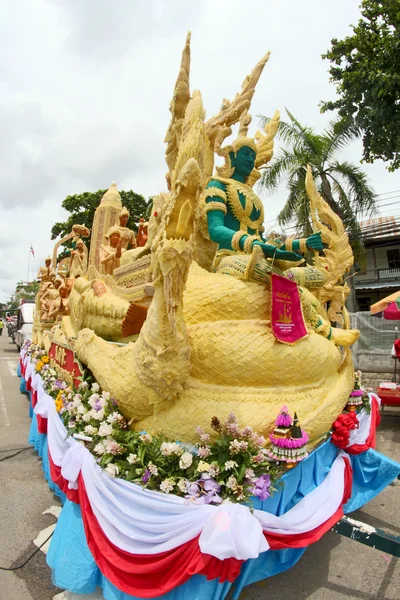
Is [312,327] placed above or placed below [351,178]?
below

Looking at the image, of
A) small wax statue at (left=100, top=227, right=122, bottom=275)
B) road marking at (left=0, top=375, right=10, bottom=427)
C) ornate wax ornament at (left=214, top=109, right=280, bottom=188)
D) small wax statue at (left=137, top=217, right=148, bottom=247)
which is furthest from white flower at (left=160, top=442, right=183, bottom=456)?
road marking at (left=0, top=375, right=10, bottom=427)

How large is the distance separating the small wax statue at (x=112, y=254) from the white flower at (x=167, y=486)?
3941mm

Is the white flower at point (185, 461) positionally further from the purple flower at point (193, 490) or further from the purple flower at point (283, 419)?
the purple flower at point (283, 419)

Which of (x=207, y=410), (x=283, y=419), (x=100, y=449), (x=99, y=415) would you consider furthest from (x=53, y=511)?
(x=283, y=419)

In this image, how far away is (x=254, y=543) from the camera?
194 centimetres

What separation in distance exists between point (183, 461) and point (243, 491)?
1.33ft

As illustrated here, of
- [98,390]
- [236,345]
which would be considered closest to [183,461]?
[236,345]

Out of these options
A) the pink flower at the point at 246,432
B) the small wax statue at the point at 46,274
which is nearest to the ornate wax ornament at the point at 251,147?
the pink flower at the point at 246,432

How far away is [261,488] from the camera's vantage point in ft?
7.52

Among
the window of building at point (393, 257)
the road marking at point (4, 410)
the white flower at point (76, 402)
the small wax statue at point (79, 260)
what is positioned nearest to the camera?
the white flower at point (76, 402)

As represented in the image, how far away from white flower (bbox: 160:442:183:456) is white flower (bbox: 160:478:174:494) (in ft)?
0.58

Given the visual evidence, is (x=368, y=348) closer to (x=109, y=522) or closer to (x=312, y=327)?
(x=312, y=327)

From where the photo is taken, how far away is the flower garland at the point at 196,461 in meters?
2.29

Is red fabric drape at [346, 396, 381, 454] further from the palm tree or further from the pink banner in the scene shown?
the palm tree
